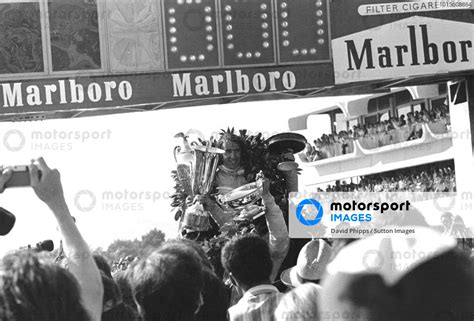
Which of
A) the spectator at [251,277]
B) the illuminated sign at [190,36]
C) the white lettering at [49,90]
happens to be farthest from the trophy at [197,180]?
the spectator at [251,277]

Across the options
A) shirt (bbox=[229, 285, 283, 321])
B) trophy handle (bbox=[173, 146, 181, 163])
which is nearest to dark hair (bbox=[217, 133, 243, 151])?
trophy handle (bbox=[173, 146, 181, 163])

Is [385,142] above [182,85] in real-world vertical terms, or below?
above

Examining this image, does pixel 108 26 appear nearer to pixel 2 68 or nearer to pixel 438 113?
pixel 2 68

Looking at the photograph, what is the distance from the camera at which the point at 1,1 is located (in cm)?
637

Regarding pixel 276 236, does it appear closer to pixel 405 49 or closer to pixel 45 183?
pixel 405 49

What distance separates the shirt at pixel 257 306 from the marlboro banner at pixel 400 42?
316cm

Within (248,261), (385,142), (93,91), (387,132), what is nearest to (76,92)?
(93,91)

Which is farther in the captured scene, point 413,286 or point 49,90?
point 49,90

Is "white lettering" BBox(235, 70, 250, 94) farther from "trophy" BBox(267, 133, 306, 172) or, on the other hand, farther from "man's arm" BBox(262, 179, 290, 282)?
"man's arm" BBox(262, 179, 290, 282)

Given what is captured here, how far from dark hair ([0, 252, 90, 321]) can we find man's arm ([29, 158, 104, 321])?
0.31 meters

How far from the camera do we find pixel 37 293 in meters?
1.76

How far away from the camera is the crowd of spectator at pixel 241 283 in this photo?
1.00 metres

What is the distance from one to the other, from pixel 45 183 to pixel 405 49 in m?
5.07

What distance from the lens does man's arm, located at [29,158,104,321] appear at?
2.15m
